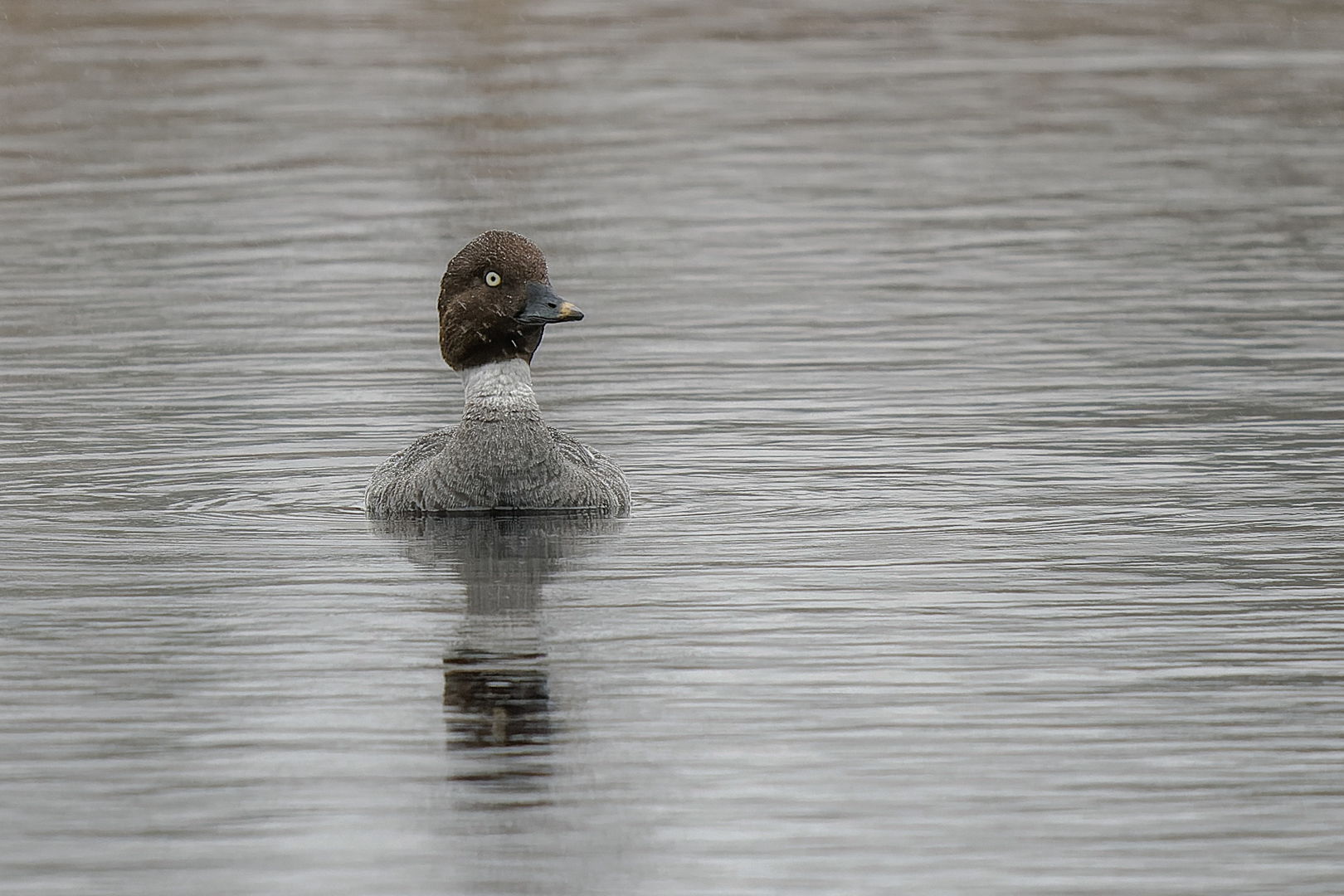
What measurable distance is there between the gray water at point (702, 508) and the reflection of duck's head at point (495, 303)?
101 centimetres

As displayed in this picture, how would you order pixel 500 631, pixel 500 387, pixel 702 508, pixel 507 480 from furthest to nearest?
pixel 500 387 → pixel 702 508 → pixel 507 480 → pixel 500 631

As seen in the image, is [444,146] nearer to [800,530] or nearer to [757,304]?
[757,304]

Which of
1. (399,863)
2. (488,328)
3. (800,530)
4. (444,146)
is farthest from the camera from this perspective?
(444,146)

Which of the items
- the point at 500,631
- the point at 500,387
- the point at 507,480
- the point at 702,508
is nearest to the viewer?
the point at 500,631

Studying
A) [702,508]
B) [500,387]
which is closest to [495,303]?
[500,387]

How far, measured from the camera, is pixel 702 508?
14414 mm

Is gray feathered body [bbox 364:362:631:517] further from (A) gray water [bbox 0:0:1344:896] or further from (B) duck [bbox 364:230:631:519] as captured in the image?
(A) gray water [bbox 0:0:1344:896]

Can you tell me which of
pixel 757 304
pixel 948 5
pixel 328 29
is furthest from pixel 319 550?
pixel 948 5

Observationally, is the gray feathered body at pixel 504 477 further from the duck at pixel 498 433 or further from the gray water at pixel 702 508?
the gray water at pixel 702 508

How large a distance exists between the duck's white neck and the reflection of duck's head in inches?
1.9

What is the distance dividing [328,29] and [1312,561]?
103 ft

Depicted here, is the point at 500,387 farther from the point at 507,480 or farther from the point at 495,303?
the point at 507,480

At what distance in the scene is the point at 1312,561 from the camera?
41.9 ft

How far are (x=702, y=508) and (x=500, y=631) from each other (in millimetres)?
2990
